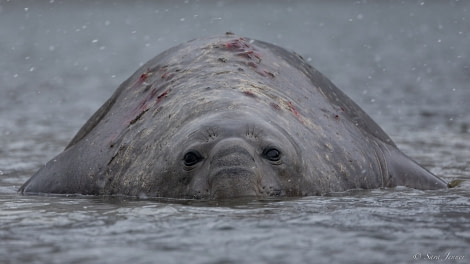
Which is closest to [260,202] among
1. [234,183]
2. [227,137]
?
[234,183]

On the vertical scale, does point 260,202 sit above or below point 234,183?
below

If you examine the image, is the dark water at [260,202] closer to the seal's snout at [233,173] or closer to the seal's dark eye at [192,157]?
the seal's snout at [233,173]

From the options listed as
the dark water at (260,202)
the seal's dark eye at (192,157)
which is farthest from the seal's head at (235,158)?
the dark water at (260,202)

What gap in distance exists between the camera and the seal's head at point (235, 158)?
18.8 feet

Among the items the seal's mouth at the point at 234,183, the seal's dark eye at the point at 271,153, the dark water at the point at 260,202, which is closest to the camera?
Answer: the dark water at the point at 260,202

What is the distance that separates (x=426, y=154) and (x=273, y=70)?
144 inches

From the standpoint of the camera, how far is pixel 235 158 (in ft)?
18.8

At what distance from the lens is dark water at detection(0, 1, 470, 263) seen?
4516 millimetres

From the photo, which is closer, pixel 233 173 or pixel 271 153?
pixel 233 173

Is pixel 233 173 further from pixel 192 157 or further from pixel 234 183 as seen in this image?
pixel 192 157

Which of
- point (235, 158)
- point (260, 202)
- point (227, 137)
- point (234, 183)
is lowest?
point (260, 202)

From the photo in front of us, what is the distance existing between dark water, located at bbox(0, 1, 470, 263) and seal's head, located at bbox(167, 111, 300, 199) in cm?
15

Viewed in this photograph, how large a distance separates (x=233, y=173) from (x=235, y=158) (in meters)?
0.08

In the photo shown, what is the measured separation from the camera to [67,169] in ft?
24.0
